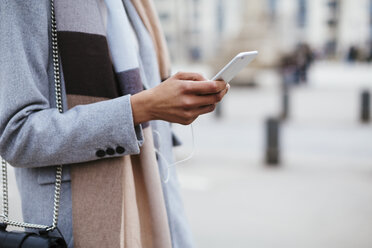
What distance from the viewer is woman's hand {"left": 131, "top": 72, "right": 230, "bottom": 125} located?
1.02 m

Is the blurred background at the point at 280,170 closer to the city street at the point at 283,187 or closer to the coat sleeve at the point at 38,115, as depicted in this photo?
the city street at the point at 283,187

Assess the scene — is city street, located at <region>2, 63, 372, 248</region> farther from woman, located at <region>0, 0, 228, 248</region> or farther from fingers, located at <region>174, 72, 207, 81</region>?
fingers, located at <region>174, 72, 207, 81</region>

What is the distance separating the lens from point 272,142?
20.5 ft

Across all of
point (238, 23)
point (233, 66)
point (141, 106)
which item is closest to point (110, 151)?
point (141, 106)

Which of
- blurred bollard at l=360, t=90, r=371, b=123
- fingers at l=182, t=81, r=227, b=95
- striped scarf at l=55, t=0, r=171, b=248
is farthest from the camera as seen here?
blurred bollard at l=360, t=90, r=371, b=123

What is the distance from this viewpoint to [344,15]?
60.7m

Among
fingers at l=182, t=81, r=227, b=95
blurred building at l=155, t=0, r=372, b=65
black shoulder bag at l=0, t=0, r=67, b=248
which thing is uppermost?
fingers at l=182, t=81, r=227, b=95

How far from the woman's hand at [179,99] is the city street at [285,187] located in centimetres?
292

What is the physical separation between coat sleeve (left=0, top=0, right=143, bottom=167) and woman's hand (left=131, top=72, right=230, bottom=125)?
0.04 meters

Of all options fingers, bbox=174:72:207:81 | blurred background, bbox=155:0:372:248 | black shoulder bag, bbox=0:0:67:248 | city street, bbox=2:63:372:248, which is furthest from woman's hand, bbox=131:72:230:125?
blurred background, bbox=155:0:372:248

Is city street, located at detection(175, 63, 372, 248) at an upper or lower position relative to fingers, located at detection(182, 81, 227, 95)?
lower

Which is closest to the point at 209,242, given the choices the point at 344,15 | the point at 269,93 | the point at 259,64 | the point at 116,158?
the point at 116,158

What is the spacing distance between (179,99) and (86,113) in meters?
0.25

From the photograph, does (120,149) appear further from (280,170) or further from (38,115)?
(280,170)
